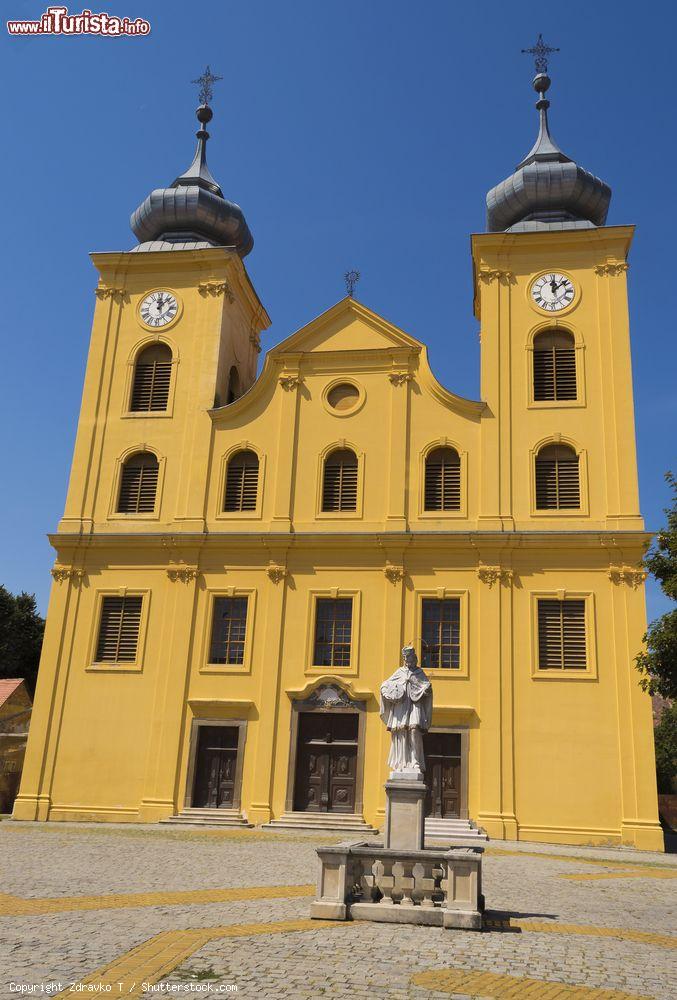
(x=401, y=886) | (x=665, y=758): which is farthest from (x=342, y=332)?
(x=665, y=758)

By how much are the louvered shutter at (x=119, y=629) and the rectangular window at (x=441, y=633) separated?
8.57 metres

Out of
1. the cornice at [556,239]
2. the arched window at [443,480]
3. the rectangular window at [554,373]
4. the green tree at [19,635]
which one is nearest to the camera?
the arched window at [443,480]

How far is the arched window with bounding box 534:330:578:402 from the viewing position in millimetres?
25766

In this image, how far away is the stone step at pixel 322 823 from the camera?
71.8ft

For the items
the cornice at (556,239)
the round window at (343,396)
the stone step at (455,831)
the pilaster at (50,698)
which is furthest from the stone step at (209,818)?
the cornice at (556,239)

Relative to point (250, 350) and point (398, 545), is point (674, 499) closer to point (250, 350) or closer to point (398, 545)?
point (398, 545)

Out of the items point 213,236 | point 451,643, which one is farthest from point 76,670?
point 213,236

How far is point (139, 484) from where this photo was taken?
26984 millimetres

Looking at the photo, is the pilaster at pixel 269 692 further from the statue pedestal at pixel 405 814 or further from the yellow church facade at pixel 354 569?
the statue pedestal at pixel 405 814

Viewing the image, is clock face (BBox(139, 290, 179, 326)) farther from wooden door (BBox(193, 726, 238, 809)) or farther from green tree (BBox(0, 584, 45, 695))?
green tree (BBox(0, 584, 45, 695))

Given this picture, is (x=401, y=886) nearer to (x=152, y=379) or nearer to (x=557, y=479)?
(x=557, y=479)

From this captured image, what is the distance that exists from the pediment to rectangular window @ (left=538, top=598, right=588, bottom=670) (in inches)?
389

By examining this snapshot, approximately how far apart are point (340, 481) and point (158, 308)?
30.2 feet

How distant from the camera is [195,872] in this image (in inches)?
538
